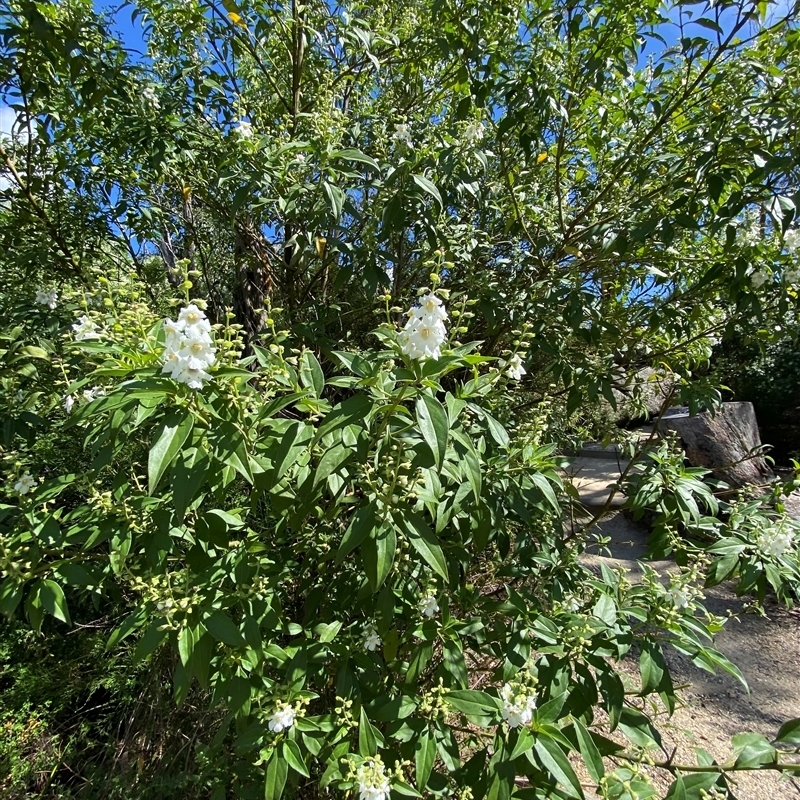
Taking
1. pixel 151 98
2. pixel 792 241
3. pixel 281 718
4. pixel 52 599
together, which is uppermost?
pixel 151 98

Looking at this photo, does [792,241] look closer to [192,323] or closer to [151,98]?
[192,323]

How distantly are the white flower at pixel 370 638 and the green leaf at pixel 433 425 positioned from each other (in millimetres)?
971

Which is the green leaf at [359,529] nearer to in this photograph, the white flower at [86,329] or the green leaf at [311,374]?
the green leaf at [311,374]

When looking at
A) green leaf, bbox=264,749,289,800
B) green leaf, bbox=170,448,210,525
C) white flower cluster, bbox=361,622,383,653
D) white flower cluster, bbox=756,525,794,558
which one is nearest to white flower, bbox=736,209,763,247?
white flower cluster, bbox=756,525,794,558

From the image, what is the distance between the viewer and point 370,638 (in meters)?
1.88

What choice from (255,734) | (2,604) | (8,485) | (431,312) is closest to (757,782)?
(255,734)

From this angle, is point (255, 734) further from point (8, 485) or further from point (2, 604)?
point (8, 485)

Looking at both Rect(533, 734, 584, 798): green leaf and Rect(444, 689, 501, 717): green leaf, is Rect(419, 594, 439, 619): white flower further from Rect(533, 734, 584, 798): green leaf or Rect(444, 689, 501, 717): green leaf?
Rect(533, 734, 584, 798): green leaf

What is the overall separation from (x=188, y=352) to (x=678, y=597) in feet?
5.70

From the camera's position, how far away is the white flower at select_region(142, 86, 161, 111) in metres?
2.33

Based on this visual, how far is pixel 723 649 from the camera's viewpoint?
4.11 meters

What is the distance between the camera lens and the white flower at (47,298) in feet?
7.43

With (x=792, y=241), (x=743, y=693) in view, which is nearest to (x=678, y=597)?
(x=792, y=241)

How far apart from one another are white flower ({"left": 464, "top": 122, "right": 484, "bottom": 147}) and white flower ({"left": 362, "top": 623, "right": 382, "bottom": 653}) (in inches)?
79.8
